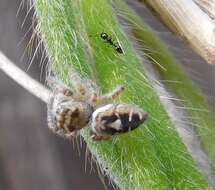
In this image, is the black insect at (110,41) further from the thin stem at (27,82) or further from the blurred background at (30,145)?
the blurred background at (30,145)

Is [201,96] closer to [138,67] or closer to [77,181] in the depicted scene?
[138,67]

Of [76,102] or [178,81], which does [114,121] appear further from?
[178,81]

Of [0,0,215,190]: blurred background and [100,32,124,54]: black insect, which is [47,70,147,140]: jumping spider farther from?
[0,0,215,190]: blurred background

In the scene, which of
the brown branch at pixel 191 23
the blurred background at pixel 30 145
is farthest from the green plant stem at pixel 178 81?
the blurred background at pixel 30 145

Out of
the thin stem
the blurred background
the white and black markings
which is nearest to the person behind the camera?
the white and black markings

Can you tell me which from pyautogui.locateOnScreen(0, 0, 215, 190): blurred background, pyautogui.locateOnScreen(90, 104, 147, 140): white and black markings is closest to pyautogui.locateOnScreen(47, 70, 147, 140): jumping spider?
pyautogui.locateOnScreen(90, 104, 147, 140): white and black markings

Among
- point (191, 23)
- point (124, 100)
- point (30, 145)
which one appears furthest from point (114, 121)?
point (30, 145)
